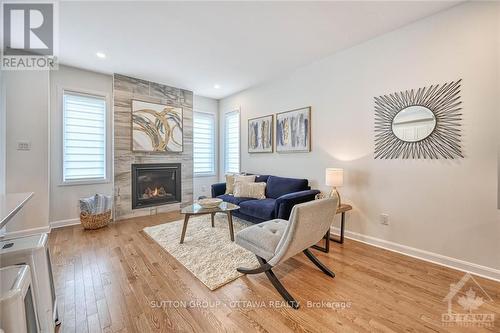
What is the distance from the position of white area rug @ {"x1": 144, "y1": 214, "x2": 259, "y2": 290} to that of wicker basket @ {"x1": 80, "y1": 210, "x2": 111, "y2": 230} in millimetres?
784

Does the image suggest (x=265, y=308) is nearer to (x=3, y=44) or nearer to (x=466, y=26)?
(x=466, y=26)

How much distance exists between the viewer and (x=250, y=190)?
366 cm

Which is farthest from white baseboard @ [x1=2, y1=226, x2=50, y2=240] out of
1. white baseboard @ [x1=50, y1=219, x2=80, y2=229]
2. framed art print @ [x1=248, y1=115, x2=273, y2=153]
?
framed art print @ [x1=248, y1=115, x2=273, y2=153]

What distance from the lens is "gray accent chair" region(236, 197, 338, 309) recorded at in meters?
1.64

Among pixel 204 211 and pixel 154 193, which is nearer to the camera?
pixel 204 211

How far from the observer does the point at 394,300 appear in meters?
1.70

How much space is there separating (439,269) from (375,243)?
2.14 ft

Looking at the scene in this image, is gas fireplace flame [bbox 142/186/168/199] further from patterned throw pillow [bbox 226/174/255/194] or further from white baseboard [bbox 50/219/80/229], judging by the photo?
patterned throw pillow [bbox 226/174/255/194]

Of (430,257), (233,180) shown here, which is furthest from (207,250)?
(430,257)

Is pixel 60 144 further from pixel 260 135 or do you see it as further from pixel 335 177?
pixel 335 177

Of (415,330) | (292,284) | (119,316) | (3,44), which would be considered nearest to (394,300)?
(415,330)

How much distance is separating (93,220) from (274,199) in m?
2.94
